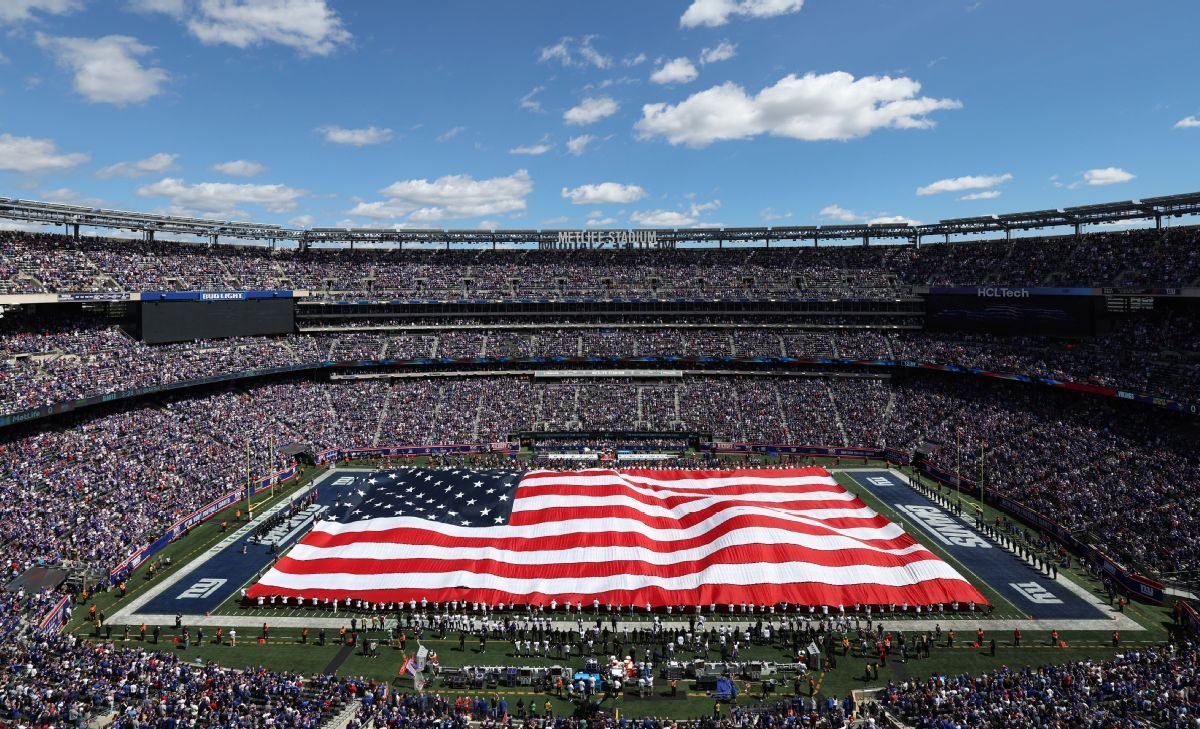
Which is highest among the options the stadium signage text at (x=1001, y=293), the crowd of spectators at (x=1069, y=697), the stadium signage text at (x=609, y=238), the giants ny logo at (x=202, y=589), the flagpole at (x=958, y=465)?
the stadium signage text at (x=609, y=238)

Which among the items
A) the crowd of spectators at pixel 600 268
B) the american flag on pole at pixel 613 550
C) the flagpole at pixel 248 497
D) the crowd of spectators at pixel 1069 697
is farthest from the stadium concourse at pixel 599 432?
the flagpole at pixel 248 497

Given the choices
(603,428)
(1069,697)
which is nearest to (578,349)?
(603,428)

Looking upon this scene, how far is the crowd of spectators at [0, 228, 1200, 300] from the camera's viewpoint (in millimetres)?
55375

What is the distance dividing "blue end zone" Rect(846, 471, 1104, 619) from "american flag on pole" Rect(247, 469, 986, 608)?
389cm

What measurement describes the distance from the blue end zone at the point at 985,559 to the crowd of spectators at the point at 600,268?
27669 mm

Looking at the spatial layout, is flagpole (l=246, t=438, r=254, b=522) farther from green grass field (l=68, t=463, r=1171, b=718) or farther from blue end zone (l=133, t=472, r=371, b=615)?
green grass field (l=68, t=463, r=1171, b=718)

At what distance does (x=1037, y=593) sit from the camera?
109 feet

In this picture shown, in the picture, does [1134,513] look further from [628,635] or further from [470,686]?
[470,686]

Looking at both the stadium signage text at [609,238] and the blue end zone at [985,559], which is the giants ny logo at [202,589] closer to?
the blue end zone at [985,559]

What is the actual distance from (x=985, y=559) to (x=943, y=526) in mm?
5081

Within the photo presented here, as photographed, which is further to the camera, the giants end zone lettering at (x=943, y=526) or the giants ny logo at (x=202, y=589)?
the giants end zone lettering at (x=943, y=526)

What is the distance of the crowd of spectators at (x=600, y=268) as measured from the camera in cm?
5538

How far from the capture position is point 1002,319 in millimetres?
62375

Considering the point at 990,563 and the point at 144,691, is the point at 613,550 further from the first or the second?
the point at 990,563
